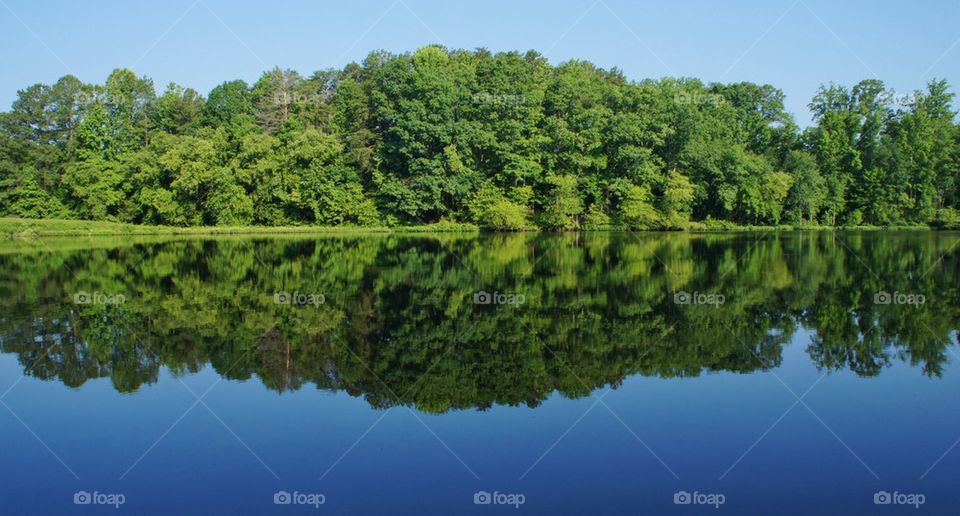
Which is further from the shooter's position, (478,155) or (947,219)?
(947,219)

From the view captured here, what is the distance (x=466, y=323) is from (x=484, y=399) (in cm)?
481

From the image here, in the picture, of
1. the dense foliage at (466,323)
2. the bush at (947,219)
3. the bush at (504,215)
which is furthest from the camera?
the bush at (947,219)

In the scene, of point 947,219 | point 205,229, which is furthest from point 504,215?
point 947,219

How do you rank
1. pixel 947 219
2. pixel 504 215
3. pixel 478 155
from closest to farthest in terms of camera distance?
pixel 504 215 → pixel 478 155 → pixel 947 219

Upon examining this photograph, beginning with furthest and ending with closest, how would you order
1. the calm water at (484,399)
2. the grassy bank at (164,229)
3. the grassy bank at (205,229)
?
1. the grassy bank at (164,229)
2. the grassy bank at (205,229)
3. the calm water at (484,399)

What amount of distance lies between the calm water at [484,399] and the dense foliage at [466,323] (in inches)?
3.1

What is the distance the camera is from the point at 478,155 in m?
55.5

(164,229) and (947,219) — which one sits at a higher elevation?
(947,219)

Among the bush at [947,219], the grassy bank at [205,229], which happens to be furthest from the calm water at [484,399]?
the bush at [947,219]

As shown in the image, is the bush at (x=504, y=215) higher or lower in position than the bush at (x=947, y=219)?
lower

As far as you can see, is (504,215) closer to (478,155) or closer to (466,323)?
(478,155)

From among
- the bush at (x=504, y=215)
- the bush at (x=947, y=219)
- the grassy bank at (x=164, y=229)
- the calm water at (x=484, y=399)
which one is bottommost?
the calm water at (x=484, y=399)

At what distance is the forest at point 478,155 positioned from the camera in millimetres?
52562

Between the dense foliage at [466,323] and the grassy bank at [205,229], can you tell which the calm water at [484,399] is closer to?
the dense foliage at [466,323]
